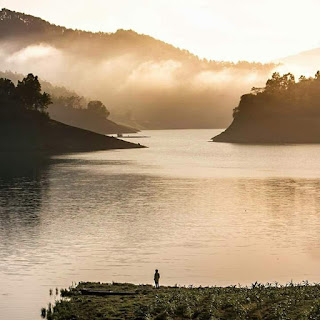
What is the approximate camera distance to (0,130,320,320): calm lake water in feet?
197

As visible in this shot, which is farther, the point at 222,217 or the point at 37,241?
the point at 222,217

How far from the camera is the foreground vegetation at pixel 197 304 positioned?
43938 mm

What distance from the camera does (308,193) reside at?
133 metres

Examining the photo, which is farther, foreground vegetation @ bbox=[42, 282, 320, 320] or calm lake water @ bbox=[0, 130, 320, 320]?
calm lake water @ bbox=[0, 130, 320, 320]

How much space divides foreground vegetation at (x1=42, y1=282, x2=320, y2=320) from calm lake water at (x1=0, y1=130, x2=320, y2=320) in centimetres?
352

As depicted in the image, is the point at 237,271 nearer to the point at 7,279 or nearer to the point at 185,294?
the point at 185,294

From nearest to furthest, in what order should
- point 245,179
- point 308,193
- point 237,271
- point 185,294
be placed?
point 185,294, point 237,271, point 308,193, point 245,179

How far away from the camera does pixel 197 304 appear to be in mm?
46188

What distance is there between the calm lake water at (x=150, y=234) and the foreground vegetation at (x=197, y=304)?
3.52m

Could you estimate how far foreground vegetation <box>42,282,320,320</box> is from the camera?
144 ft

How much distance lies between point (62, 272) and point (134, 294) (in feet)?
40.9

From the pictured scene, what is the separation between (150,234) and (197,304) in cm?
3683

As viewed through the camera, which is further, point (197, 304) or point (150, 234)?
point (150, 234)

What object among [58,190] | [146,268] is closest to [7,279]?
[146,268]
